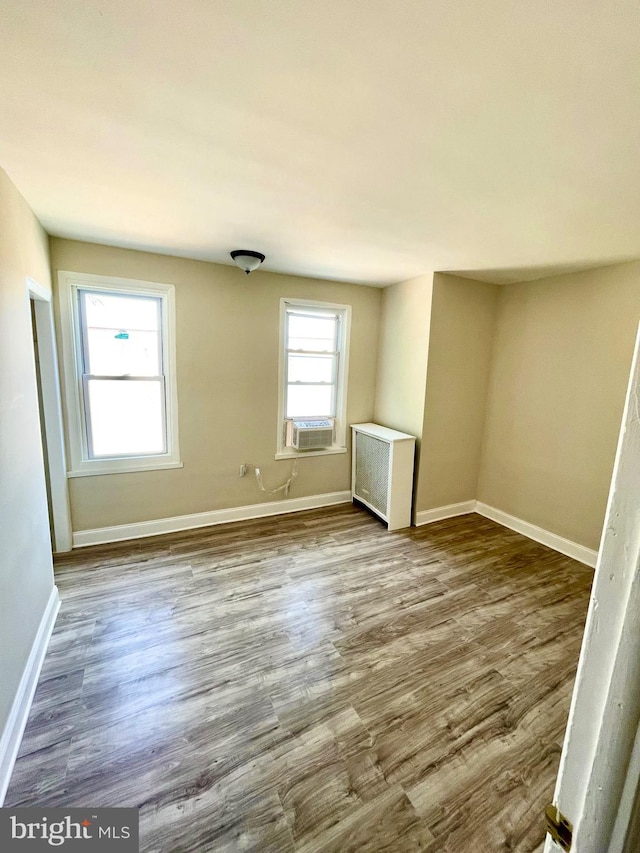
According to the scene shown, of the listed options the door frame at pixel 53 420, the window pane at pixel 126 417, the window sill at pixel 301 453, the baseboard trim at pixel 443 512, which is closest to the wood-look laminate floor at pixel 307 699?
the door frame at pixel 53 420

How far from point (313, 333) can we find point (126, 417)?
6.43 feet

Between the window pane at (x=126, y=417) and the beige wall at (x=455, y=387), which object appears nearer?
the window pane at (x=126, y=417)

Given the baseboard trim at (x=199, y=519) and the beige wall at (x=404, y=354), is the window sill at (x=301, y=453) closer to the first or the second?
the baseboard trim at (x=199, y=519)

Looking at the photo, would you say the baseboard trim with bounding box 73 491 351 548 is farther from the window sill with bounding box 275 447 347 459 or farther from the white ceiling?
the white ceiling

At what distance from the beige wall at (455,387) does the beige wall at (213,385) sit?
903 mm

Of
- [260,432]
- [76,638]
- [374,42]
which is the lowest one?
[76,638]

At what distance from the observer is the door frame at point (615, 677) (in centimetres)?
43

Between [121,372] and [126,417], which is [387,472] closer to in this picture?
[126,417]

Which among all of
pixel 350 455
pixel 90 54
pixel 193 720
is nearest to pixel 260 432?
pixel 350 455

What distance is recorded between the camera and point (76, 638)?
2.03 m

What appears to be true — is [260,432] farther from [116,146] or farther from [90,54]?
[90,54]

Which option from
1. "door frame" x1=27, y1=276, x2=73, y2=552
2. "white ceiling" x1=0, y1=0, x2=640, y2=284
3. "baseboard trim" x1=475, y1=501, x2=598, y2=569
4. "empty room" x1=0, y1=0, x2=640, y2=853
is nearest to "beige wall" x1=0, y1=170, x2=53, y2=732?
"empty room" x1=0, y1=0, x2=640, y2=853

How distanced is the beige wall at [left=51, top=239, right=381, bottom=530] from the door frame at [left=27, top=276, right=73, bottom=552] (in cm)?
12

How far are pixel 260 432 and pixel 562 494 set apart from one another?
112 inches
